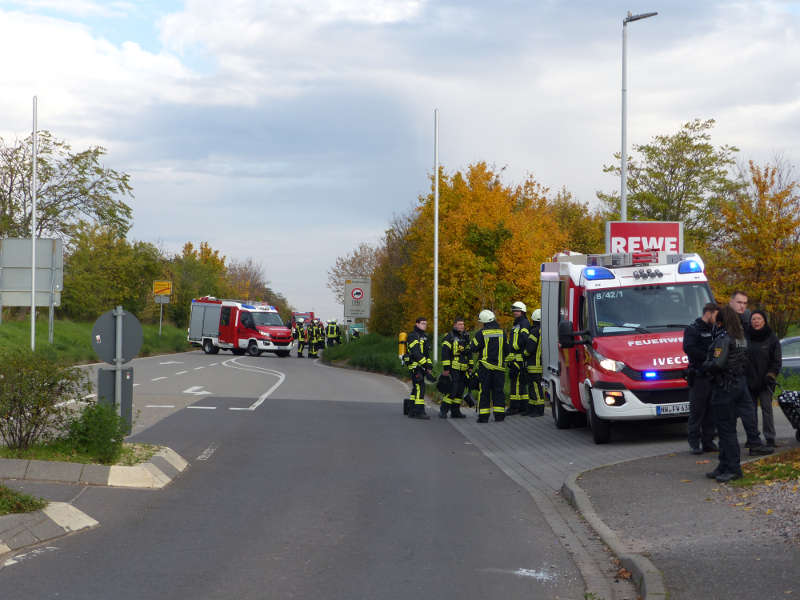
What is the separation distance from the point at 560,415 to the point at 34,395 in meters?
8.93

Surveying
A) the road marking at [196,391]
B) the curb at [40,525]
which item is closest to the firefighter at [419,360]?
the road marking at [196,391]

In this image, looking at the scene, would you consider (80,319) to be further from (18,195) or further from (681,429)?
(681,429)

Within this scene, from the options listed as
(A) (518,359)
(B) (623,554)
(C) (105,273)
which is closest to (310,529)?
(B) (623,554)

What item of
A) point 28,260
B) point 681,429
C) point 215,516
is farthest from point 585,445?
point 28,260

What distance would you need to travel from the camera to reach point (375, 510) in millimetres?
9266

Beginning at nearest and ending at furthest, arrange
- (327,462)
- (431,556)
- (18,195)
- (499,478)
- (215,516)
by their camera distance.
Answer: (431,556), (215,516), (499,478), (327,462), (18,195)

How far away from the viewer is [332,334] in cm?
5500

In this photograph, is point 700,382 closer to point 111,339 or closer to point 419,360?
point 111,339

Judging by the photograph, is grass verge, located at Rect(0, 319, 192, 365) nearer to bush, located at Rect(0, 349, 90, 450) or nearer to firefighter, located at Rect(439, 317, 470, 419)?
firefighter, located at Rect(439, 317, 470, 419)

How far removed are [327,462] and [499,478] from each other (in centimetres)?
224

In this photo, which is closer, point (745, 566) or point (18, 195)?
point (745, 566)

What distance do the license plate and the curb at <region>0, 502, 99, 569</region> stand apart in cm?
796

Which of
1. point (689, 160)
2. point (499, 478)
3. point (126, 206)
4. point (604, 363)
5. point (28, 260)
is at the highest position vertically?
point (689, 160)

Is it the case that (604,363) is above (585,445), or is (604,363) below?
above
